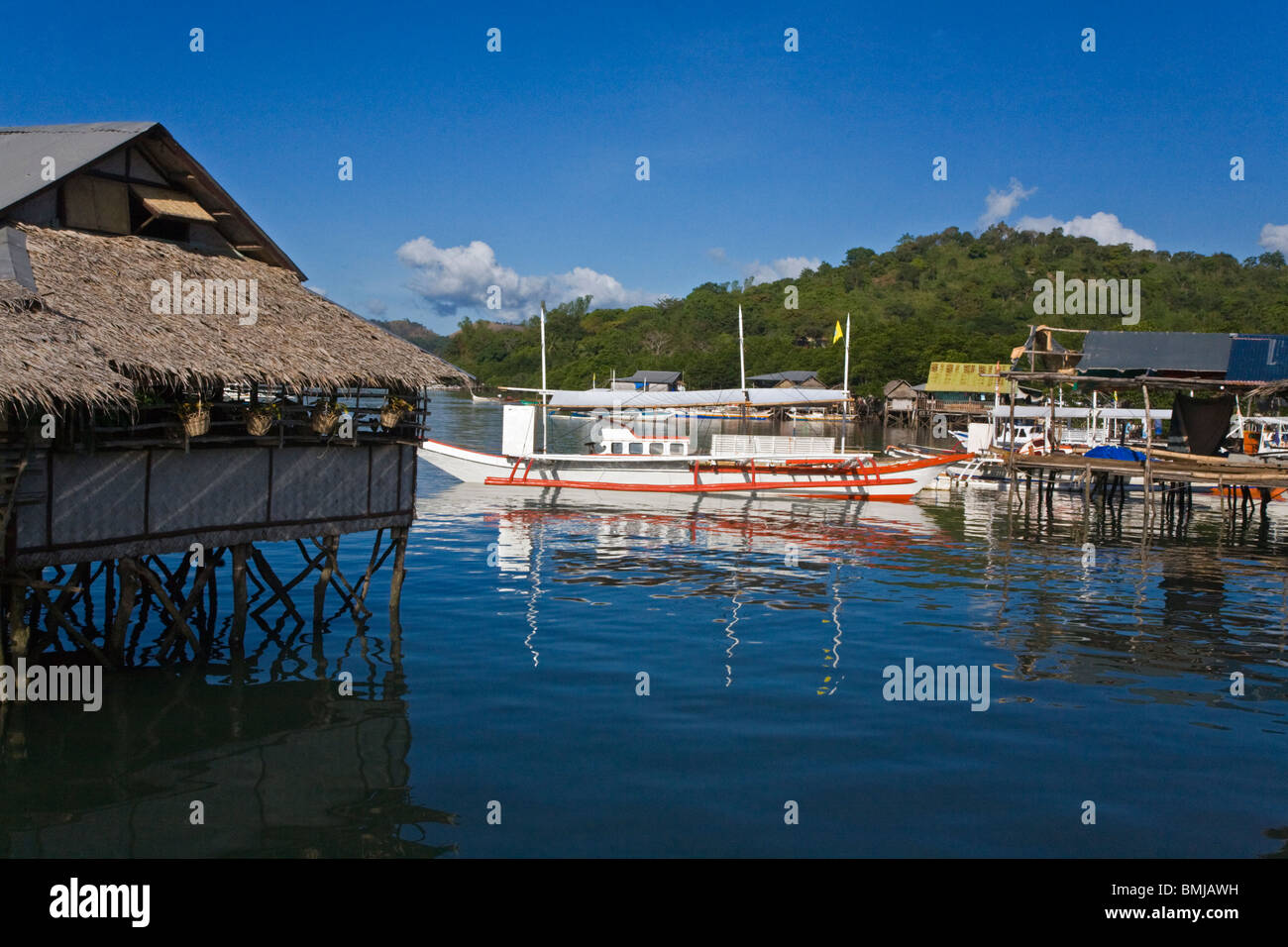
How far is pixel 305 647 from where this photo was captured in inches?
675

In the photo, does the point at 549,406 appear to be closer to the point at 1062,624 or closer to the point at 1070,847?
the point at 1062,624

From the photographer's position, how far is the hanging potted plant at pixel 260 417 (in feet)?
47.7

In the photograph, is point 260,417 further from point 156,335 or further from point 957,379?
point 957,379

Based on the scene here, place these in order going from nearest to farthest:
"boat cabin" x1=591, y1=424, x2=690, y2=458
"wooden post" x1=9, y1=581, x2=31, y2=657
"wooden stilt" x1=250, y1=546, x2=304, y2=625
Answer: "wooden post" x1=9, y1=581, x2=31, y2=657 → "wooden stilt" x1=250, y1=546, x2=304, y2=625 → "boat cabin" x1=591, y1=424, x2=690, y2=458

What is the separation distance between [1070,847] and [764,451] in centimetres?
3253

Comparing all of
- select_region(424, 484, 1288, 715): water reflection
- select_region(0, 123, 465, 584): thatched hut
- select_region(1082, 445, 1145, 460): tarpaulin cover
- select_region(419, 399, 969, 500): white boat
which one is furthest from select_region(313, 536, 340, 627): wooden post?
select_region(1082, 445, 1145, 460): tarpaulin cover

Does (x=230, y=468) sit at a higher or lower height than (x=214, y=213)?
lower

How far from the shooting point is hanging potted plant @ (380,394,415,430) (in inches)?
659

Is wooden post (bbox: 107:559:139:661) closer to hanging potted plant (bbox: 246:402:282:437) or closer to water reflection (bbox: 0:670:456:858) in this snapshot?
water reflection (bbox: 0:670:456:858)

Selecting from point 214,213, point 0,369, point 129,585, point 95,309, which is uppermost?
point 214,213

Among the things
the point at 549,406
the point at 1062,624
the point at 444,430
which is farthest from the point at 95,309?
the point at 444,430

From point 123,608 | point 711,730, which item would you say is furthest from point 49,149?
point 711,730

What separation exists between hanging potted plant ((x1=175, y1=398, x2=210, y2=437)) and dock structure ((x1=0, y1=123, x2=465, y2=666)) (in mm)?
24
